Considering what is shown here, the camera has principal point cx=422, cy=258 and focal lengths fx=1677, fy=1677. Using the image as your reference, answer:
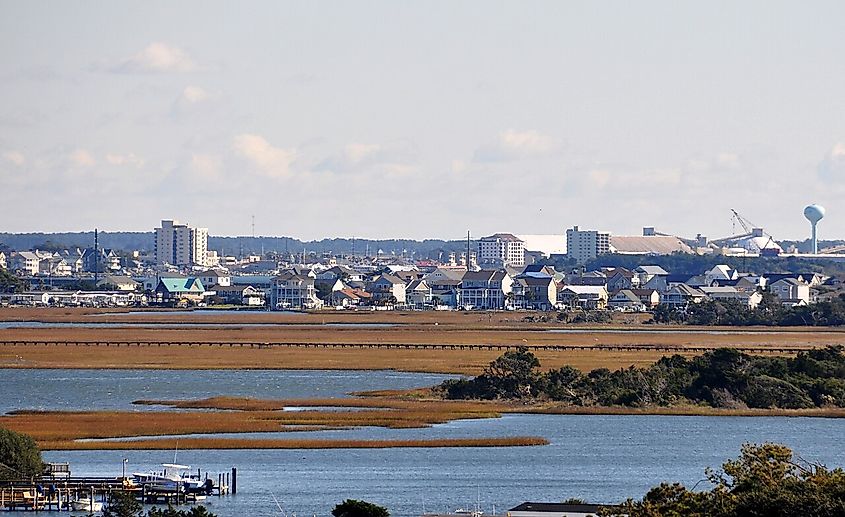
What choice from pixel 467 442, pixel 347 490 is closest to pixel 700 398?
pixel 467 442

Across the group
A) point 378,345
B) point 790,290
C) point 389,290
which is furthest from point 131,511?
point 389,290

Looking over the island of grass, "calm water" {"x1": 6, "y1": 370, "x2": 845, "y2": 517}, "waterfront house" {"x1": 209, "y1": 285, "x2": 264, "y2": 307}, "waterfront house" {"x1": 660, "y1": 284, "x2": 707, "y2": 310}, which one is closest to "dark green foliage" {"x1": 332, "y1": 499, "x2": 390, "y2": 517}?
"calm water" {"x1": 6, "y1": 370, "x2": 845, "y2": 517}

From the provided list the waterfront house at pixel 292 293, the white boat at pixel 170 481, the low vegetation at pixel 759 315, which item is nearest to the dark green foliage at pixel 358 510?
the white boat at pixel 170 481

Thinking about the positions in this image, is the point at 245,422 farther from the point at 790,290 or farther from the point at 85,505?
the point at 790,290

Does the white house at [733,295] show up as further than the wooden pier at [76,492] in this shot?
Yes

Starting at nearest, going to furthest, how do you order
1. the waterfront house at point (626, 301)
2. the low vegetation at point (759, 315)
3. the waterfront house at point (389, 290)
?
the low vegetation at point (759, 315), the waterfront house at point (626, 301), the waterfront house at point (389, 290)

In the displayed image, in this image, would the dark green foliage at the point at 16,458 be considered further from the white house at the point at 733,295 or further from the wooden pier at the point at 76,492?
the white house at the point at 733,295
